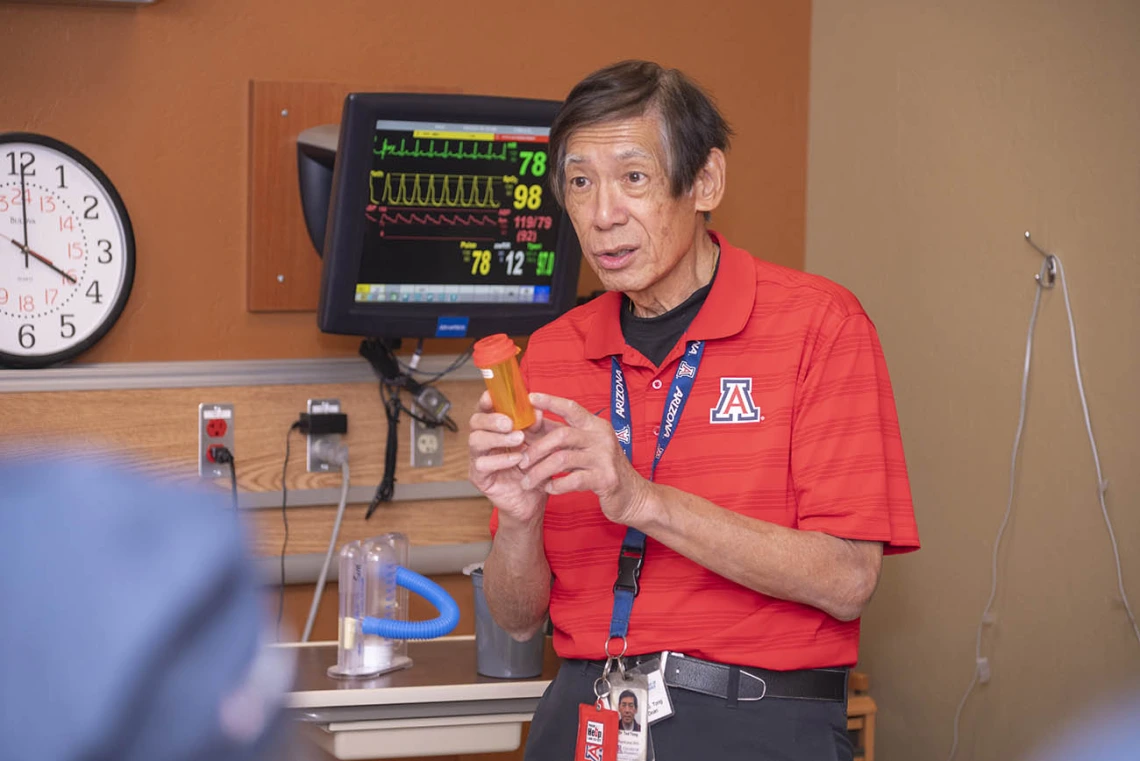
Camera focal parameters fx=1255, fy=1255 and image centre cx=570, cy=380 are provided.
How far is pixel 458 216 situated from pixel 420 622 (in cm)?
93

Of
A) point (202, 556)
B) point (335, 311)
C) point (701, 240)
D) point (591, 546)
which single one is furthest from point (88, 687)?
point (335, 311)

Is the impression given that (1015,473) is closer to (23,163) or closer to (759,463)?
(759,463)

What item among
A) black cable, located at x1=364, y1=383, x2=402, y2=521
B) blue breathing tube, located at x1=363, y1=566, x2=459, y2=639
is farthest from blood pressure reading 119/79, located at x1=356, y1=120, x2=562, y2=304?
blue breathing tube, located at x1=363, y1=566, x2=459, y2=639

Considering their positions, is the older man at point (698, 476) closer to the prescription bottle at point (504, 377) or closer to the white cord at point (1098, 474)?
the prescription bottle at point (504, 377)

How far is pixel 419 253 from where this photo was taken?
277 centimetres

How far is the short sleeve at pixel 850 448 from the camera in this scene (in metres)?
1.71

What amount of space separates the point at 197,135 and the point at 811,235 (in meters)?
1.61

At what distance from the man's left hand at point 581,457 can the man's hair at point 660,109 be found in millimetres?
468

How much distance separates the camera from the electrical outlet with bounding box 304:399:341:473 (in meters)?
2.93

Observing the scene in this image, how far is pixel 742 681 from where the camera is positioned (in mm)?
1725

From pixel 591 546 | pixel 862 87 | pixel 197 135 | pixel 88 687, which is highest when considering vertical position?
pixel 862 87

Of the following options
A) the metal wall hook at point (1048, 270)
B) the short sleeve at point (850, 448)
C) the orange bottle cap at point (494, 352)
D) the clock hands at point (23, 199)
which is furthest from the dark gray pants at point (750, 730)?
the clock hands at point (23, 199)

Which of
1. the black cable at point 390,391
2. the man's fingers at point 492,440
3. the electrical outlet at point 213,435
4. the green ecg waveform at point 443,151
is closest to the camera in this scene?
the man's fingers at point 492,440

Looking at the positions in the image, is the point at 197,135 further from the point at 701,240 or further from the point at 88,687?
→ the point at 88,687
